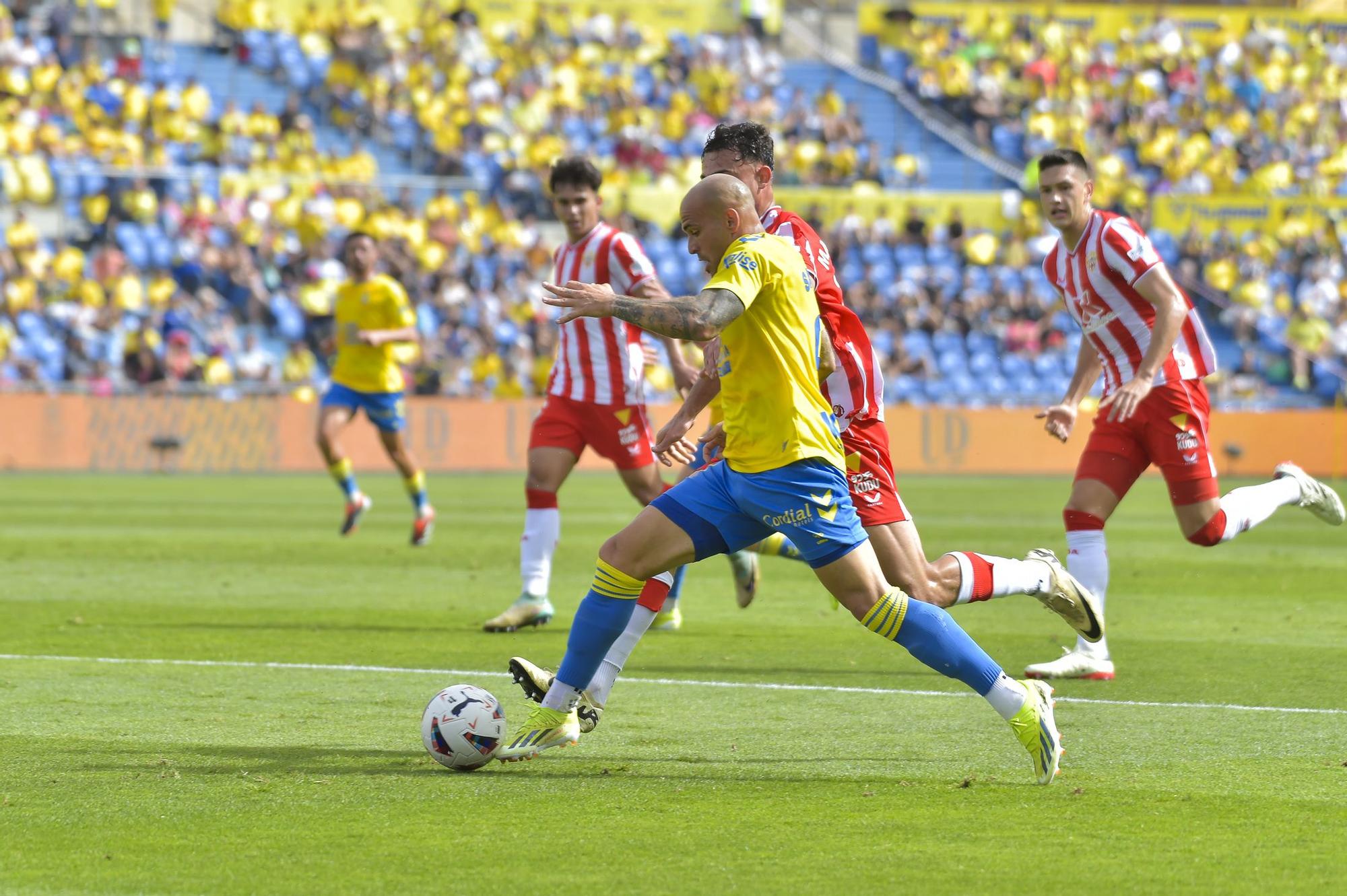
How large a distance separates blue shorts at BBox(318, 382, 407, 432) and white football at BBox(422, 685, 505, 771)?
8.86 metres

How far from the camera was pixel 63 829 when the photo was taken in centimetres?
474

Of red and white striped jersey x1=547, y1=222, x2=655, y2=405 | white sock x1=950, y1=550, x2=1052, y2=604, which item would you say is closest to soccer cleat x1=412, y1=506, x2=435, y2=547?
red and white striped jersey x1=547, y1=222, x2=655, y2=405

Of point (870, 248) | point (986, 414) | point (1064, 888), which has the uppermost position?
point (1064, 888)

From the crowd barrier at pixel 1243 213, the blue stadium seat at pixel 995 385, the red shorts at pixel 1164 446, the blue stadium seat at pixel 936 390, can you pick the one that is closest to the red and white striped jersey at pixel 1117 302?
the red shorts at pixel 1164 446

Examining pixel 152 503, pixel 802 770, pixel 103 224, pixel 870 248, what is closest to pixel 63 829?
pixel 802 770

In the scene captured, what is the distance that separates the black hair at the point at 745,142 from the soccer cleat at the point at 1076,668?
2.75 metres

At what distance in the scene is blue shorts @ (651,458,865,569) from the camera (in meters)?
5.40

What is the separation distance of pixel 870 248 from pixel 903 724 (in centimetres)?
2503

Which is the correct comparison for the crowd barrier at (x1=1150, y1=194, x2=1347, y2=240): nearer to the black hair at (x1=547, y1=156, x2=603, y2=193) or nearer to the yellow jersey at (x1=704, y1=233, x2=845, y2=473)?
the black hair at (x1=547, y1=156, x2=603, y2=193)

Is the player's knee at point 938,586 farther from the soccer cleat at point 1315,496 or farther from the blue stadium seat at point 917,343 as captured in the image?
the blue stadium seat at point 917,343

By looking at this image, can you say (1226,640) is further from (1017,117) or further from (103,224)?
(1017,117)

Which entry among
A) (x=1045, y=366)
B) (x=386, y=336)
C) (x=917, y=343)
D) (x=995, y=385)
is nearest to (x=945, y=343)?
(x=917, y=343)

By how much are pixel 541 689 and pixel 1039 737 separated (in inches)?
67.5

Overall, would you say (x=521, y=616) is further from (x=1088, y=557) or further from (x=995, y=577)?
(x=995, y=577)
